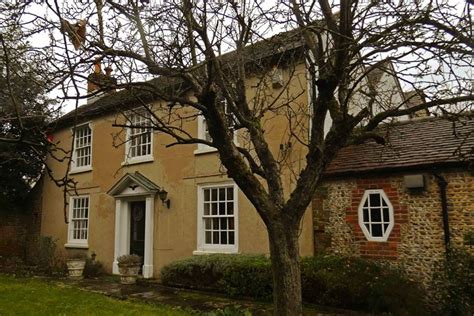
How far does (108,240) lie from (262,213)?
11808 mm

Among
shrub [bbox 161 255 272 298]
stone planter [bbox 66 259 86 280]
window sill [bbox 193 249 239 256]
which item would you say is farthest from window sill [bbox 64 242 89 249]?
window sill [bbox 193 249 239 256]

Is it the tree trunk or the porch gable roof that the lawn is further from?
the tree trunk

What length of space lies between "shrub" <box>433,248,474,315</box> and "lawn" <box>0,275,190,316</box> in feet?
16.7

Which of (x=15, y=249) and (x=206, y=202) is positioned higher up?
(x=206, y=202)

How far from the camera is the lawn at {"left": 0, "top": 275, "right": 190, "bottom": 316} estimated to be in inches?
343

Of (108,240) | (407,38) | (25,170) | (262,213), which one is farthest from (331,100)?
(25,170)

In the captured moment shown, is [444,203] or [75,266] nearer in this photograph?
[444,203]

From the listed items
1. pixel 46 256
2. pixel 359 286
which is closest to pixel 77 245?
pixel 46 256

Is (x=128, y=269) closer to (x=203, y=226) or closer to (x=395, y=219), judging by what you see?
(x=203, y=226)

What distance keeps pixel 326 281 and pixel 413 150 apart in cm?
370

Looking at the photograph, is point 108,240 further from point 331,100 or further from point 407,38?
point 407,38

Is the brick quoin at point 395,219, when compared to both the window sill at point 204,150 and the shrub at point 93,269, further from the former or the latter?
the shrub at point 93,269

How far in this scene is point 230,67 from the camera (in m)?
7.00

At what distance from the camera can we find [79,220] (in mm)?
17547
